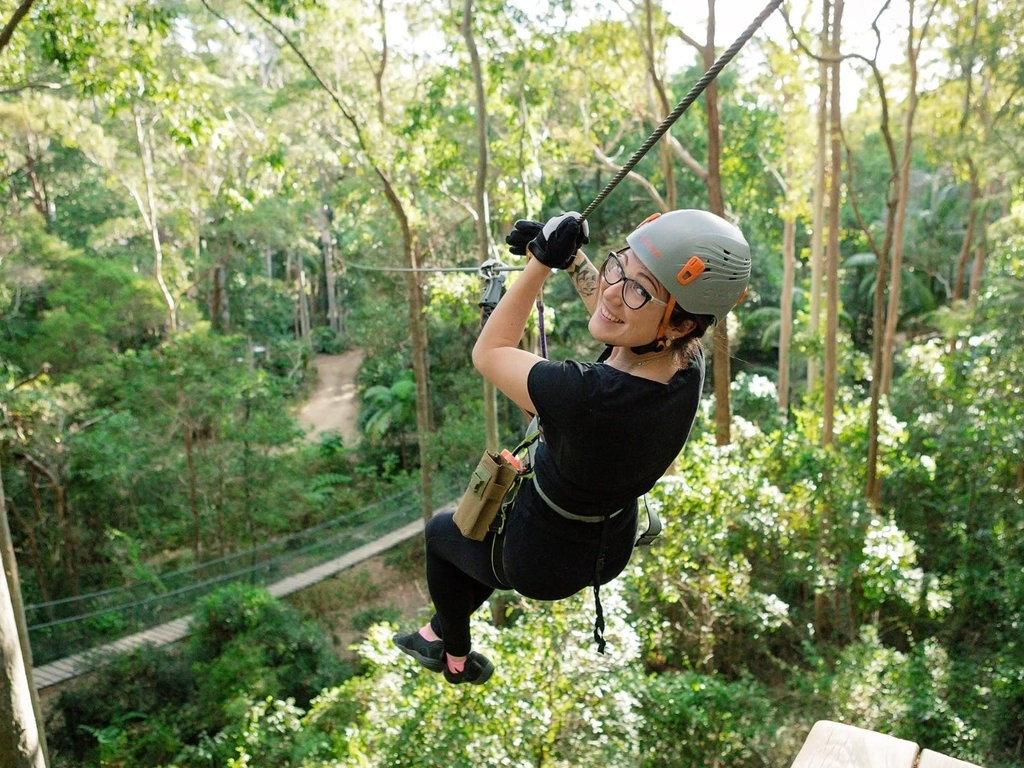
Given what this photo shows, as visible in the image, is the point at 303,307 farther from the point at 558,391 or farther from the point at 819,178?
the point at 558,391

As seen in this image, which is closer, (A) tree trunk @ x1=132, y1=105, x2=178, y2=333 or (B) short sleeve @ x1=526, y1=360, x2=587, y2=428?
(B) short sleeve @ x1=526, y1=360, x2=587, y2=428

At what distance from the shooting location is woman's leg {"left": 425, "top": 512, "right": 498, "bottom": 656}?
2217mm

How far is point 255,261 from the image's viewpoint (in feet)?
69.1

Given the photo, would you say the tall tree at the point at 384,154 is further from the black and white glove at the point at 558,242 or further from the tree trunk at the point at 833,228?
the black and white glove at the point at 558,242

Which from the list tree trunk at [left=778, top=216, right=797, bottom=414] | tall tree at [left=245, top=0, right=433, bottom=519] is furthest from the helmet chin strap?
tree trunk at [left=778, top=216, right=797, bottom=414]

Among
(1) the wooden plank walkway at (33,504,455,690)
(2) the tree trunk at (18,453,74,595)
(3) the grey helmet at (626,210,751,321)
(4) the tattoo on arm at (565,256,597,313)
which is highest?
(3) the grey helmet at (626,210,751,321)

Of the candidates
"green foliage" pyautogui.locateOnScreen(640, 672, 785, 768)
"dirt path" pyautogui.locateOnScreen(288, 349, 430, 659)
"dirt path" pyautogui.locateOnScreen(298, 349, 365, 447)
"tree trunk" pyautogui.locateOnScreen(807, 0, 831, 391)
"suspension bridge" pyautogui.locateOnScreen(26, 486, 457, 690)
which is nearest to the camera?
"green foliage" pyautogui.locateOnScreen(640, 672, 785, 768)

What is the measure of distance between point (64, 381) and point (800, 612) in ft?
35.1

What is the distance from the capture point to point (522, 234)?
211cm

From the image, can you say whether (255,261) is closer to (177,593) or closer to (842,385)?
(177,593)

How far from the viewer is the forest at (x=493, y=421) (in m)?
5.47

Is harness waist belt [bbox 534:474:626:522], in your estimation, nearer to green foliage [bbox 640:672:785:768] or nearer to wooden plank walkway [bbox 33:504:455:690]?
green foliage [bbox 640:672:785:768]

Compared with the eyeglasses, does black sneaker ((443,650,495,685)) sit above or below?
below

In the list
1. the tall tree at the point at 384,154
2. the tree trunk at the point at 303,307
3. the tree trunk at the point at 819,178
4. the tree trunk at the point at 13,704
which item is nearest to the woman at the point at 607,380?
the tree trunk at the point at 13,704
